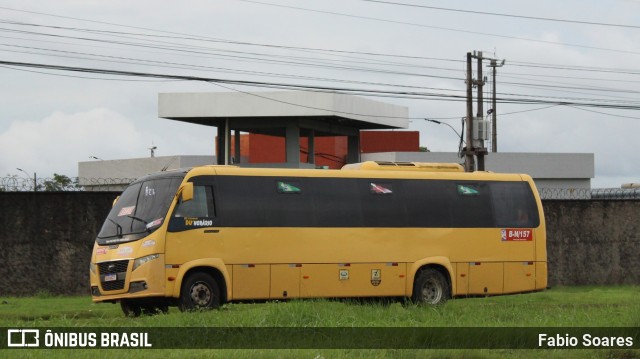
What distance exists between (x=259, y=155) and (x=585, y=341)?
53510mm

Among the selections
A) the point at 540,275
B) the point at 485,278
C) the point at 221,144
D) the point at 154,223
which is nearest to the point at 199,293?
the point at 154,223

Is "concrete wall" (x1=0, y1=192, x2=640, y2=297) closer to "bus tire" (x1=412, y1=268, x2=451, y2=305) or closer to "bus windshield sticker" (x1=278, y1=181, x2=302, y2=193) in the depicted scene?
"bus windshield sticker" (x1=278, y1=181, x2=302, y2=193)

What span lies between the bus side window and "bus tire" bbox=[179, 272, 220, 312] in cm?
112

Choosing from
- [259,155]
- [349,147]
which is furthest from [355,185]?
[259,155]

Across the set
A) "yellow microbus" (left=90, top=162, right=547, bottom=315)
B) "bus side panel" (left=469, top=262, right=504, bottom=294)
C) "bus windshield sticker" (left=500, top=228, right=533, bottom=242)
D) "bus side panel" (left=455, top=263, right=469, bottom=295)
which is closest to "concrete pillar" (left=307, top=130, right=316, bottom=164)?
"yellow microbus" (left=90, top=162, right=547, bottom=315)

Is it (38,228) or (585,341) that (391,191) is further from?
(38,228)

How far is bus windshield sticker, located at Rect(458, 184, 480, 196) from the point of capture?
2274 centimetres

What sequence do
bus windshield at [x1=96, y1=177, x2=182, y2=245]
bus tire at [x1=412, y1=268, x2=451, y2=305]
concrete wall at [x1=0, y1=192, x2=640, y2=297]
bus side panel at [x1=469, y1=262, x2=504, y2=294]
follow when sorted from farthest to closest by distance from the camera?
concrete wall at [x1=0, y1=192, x2=640, y2=297]
bus side panel at [x1=469, y1=262, x2=504, y2=294]
bus tire at [x1=412, y1=268, x2=451, y2=305]
bus windshield at [x1=96, y1=177, x2=182, y2=245]

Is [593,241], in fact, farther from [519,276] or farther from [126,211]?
[126,211]

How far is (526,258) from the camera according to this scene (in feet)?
75.4

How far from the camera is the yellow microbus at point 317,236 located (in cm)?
1877

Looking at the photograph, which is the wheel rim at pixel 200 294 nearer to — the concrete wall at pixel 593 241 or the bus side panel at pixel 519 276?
the bus side panel at pixel 519 276

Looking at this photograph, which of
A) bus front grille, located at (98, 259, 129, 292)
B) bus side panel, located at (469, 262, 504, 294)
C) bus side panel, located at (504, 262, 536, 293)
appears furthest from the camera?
bus side panel, located at (504, 262, 536, 293)

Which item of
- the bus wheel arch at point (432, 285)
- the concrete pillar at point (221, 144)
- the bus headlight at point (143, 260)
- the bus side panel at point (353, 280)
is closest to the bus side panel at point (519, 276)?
the bus wheel arch at point (432, 285)
